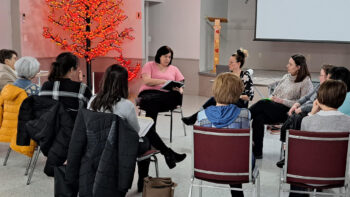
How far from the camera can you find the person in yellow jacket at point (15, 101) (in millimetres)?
3992

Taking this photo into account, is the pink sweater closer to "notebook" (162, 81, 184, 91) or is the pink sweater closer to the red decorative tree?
"notebook" (162, 81, 184, 91)

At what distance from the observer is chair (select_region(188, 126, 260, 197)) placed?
8.75 ft

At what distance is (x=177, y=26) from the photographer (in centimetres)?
A: 936

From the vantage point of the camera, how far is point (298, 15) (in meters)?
8.98

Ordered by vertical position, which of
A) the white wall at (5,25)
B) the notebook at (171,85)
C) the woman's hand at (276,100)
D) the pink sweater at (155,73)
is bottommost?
the woman's hand at (276,100)

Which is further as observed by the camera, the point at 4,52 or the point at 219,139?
the point at 4,52

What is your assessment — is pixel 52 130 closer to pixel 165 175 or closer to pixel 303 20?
pixel 165 175

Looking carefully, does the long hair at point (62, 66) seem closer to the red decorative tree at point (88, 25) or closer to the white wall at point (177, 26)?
the red decorative tree at point (88, 25)

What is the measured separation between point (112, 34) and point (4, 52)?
3.81 meters

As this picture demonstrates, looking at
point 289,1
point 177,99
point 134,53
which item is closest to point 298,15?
point 289,1

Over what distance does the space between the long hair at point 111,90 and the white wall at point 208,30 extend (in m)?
6.25

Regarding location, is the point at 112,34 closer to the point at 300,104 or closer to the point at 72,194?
the point at 300,104

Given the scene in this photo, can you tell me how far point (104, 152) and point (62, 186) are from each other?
2.02 ft

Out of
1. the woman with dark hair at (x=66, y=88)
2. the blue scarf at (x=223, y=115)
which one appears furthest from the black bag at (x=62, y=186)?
the blue scarf at (x=223, y=115)
